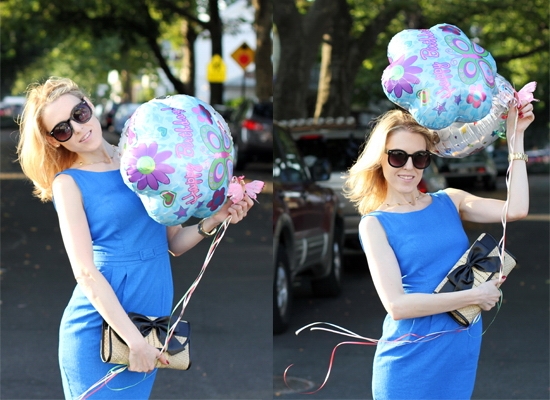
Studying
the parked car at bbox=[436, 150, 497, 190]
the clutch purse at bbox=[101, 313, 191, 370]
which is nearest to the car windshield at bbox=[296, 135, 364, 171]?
the clutch purse at bbox=[101, 313, 191, 370]

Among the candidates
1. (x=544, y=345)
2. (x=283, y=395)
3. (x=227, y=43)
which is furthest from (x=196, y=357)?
(x=227, y=43)

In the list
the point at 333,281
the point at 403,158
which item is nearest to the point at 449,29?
the point at 403,158

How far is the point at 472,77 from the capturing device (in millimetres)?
3266

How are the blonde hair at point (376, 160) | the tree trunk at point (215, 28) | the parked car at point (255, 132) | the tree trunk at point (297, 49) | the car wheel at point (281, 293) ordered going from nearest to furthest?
the blonde hair at point (376, 160)
the car wheel at point (281, 293)
the tree trunk at point (297, 49)
the parked car at point (255, 132)
the tree trunk at point (215, 28)

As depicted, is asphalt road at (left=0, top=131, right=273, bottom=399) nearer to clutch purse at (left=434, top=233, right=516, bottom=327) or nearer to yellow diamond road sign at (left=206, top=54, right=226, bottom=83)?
clutch purse at (left=434, top=233, right=516, bottom=327)

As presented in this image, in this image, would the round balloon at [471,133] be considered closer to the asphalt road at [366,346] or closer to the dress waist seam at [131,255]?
the dress waist seam at [131,255]

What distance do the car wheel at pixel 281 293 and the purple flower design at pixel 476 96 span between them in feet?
15.0

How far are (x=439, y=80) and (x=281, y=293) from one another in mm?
4692

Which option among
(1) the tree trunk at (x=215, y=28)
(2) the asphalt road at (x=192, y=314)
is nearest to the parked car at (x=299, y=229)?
(2) the asphalt road at (x=192, y=314)

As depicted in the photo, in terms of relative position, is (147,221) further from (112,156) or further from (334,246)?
(334,246)

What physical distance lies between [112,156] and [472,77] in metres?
1.35

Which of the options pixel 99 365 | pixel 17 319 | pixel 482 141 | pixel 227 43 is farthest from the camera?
pixel 227 43

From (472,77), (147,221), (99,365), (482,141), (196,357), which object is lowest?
(196,357)

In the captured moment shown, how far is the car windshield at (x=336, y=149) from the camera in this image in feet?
36.5
